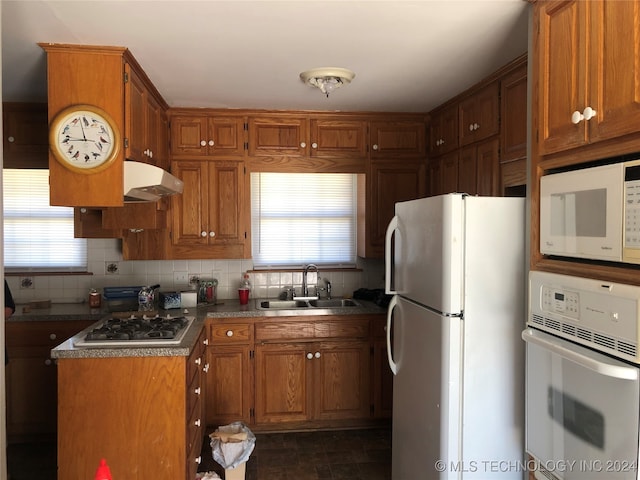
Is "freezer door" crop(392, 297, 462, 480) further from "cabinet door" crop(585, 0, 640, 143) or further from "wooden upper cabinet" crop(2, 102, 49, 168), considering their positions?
"wooden upper cabinet" crop(2, 102, 49, 168)

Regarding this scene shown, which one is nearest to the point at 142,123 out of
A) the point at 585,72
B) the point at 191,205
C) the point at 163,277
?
the point at 191,205

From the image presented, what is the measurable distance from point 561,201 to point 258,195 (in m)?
2.65

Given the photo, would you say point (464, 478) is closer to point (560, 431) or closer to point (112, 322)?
point (560, 431)

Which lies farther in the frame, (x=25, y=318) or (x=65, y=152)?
(x=25, y=318)

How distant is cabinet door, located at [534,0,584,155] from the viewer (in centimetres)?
153

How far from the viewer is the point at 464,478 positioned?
1950 mm

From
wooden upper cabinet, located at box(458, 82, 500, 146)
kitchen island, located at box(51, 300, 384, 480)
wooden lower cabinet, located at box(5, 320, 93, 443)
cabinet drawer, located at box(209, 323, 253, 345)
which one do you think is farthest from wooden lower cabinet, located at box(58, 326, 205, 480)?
wooden upper cabinet, located at box(458, 82, 500, 146)

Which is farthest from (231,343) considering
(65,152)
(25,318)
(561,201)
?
(561,201)

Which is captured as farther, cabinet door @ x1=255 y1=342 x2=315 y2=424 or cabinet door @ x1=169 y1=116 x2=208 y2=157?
cabinet door @ x1=169 y1=116 x2=208 y2=157

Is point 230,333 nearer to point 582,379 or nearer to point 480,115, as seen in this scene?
point 480,115

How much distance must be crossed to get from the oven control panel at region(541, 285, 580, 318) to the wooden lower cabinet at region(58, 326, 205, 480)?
165cm

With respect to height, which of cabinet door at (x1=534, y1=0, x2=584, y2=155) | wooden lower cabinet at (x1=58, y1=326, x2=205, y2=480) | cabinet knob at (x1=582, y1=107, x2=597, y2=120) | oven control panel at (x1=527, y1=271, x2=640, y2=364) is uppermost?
cabinet door at (x1=534, y1=0, x2=584, y2=155)

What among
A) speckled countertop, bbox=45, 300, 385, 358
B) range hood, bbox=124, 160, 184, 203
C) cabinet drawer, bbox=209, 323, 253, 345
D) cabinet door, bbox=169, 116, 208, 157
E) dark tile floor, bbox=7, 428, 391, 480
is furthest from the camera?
cabinet door, bbox=169, 116, 208, 157

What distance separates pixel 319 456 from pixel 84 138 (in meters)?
2.44
